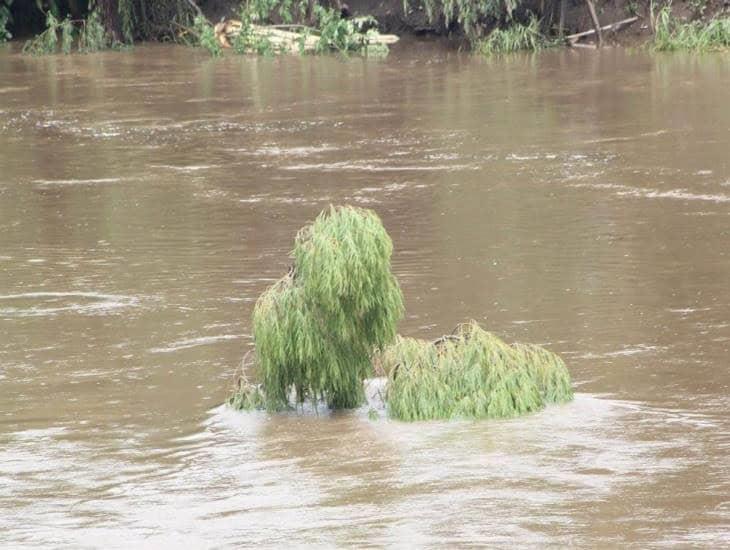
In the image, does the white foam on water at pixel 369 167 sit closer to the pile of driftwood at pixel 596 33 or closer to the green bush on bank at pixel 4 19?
the pile of driftwood at pixel 596 33

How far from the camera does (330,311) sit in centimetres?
925

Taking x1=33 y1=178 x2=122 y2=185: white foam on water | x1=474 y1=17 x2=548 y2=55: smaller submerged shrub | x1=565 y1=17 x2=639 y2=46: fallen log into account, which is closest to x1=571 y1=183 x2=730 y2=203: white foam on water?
x1=33 y1=178 x2=122 y2=185: white foam on water

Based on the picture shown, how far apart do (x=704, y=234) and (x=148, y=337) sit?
574 cm

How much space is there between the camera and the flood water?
7723mm

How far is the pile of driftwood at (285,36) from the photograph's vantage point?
112 feet

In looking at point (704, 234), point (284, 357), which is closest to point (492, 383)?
point (284, 357)

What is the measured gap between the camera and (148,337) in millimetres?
11695

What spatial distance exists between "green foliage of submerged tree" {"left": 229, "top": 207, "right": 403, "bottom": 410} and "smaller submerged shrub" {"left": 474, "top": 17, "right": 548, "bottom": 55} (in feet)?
76.5

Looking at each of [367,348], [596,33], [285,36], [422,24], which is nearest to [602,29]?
[596,33]

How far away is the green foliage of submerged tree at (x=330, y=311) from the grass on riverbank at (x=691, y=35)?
72.4 ft

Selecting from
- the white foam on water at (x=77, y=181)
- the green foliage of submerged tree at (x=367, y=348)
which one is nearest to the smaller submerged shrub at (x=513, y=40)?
the white foam on water at (x=77, y=181)

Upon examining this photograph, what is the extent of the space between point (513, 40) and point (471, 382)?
79.0 ft

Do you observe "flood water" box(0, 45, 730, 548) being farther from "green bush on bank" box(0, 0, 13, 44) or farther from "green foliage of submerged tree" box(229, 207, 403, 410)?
"green bush on bank" box(0, 0, 13, 44)

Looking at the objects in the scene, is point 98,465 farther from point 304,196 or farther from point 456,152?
point 456,152
